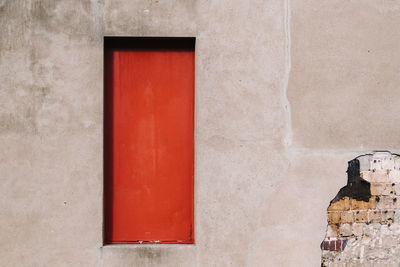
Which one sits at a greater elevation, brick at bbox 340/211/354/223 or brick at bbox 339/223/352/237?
brick at bbox 340/211/354/223

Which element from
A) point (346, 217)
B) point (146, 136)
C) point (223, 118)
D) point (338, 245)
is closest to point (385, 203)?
point (346, 217)

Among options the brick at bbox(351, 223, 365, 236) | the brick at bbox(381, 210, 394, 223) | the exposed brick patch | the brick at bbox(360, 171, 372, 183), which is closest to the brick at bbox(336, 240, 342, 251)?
the exposed brick patch

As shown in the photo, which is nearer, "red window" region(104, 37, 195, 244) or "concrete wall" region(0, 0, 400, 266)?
"concrete wall" region(0, 0, 400, 266)

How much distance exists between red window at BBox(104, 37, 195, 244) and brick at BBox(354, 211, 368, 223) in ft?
4.37

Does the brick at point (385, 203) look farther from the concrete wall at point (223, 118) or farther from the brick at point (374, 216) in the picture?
the concrete wall at point (223, 118)

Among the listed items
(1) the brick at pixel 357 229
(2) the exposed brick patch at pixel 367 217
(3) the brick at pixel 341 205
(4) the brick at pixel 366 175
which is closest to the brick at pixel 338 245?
(2) the exposed brick patch at pixel 367 217

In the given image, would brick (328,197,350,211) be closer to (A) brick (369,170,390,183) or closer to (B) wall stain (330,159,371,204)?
(B) wall stain (330,159,371,204)

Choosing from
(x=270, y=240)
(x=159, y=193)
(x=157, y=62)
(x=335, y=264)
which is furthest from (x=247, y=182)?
(x=157, y=62)

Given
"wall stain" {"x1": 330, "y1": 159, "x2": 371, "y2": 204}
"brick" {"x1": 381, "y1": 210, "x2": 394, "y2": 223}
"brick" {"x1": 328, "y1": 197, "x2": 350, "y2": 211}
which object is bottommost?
"brick" {"x1": 381, "y1": 210, "x2": 394, "y2": 223}

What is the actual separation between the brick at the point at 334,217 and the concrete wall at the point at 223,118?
0.19 ft

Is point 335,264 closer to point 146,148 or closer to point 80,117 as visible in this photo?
Answer: point 146,148

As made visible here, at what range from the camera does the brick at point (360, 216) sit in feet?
10.1

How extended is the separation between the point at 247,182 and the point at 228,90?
0.74 m

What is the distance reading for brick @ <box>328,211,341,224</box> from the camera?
10.1ft
